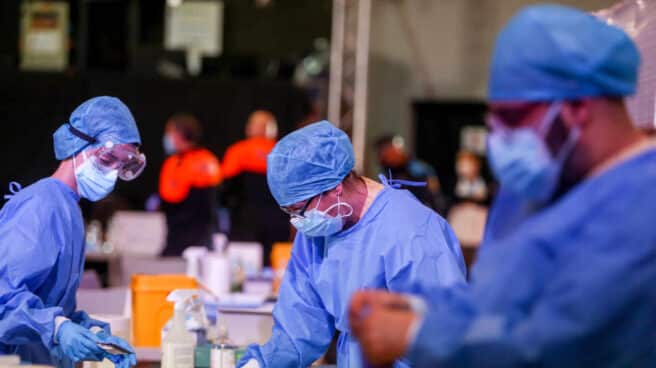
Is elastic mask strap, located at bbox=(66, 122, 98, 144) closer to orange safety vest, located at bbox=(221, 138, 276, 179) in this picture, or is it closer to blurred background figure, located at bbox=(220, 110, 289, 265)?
blurred background figure, located at bbox=(220, 110, 289, 265)

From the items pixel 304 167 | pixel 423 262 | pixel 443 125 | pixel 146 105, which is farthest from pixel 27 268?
pixel 443 125

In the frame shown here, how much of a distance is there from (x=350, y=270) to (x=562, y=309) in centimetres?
121

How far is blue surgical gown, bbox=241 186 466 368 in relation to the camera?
7.84ft

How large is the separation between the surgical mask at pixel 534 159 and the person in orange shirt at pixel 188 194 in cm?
489

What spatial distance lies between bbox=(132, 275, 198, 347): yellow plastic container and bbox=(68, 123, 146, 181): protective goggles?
21.2 inches

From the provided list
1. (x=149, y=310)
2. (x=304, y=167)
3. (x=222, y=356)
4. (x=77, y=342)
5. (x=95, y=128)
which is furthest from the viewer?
(x=149, y=310)

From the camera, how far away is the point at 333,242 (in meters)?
2.54

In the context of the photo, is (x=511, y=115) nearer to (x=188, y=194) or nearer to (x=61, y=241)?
(x=61, y=241)

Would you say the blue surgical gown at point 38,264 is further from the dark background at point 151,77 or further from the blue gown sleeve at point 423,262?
the dark background at point 151,77

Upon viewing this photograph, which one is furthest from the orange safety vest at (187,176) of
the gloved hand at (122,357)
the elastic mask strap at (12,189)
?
the gloved hand at (122,357)

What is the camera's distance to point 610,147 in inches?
55.5

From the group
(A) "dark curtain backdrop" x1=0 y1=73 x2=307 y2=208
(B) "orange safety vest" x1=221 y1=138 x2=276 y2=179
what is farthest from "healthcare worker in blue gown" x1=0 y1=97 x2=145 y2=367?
(A) "dark curtain backdrop" x1=0 y1=73 x2=307 y2=208

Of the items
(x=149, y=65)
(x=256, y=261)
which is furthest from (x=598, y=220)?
(x=149, y=65)

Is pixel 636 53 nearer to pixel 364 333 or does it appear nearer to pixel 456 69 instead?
pixel 364 333
